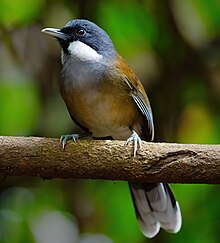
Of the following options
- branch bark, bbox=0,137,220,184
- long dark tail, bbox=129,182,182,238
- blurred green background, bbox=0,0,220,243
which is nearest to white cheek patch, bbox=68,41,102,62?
blurred green background, bbox=0,0,220,243

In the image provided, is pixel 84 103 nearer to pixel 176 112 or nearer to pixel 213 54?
pixel 176 112

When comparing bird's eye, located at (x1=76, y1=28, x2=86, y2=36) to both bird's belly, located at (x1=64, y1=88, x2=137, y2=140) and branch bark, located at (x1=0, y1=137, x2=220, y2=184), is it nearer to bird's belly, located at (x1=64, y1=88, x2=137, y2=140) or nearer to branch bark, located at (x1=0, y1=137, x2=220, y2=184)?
bird's belly, located at (x1=64, y1=88, x2=137, y2=140)

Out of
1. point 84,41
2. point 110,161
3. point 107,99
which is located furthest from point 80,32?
point 110,161

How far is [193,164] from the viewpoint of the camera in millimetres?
2109

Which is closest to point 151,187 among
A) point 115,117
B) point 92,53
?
point 115,117

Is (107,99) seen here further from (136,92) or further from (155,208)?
(155,208)

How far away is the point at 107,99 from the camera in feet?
9.08

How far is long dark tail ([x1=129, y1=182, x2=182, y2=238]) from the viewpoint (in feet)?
9.59

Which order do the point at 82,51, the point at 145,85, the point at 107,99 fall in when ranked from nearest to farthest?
the point at 107,99
the point at 82,51
the point at 145,85

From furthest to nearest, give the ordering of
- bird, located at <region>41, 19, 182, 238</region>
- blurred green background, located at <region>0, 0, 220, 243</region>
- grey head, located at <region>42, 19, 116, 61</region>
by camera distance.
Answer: blurred green background, located at <region>0, 0, 220, 243</region>, grey head, located at <region>42, 19, 116, 61</region>, bird, located at <region>41, 19, 182, 238</region>

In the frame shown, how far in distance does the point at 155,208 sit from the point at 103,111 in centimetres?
50

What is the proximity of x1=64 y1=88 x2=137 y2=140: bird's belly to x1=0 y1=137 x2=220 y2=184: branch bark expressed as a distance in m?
0.60

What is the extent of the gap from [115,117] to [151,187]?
1.22ft

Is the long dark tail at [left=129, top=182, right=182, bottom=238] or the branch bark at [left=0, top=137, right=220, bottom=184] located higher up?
the branch bark at [left=0, top=137, right=220, bottom=184]
